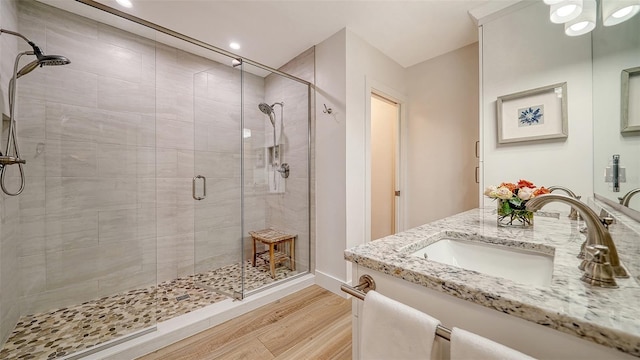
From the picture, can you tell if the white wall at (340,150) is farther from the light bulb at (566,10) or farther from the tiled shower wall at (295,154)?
the light bulb at (566,10)

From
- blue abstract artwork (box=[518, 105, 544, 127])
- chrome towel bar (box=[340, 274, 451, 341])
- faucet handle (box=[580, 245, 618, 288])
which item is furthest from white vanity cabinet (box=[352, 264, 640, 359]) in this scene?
blue abstract artwork (box=[518, 105, 544, 127])

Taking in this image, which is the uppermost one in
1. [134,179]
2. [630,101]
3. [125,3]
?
[125,3]

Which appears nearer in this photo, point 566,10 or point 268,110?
point 566,10

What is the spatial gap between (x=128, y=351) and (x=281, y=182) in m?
1.86

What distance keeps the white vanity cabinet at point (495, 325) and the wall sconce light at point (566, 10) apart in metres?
1.88

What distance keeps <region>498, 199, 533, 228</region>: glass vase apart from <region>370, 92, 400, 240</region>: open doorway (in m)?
1.92

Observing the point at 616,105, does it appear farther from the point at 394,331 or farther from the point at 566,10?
the point at 394,331

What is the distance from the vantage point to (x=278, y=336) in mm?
1635

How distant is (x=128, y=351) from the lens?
4.66 ft

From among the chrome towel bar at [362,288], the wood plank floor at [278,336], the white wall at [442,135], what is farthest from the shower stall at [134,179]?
the chrome towel bar at [362,288]

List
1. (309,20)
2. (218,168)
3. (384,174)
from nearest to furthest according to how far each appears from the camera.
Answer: (309,20) < (218,168) < (384,174)

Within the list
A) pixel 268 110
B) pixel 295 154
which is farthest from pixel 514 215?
pixel 268 110

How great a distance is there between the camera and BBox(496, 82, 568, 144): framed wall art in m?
1.71

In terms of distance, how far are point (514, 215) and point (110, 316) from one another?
290 centimetres
